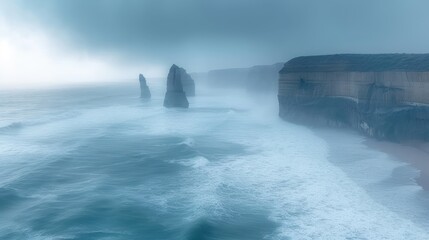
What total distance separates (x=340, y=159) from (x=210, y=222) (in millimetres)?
17862

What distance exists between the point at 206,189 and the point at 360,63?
31809 millimetres

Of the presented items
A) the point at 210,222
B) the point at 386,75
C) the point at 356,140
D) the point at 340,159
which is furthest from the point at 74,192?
the point at 386,75

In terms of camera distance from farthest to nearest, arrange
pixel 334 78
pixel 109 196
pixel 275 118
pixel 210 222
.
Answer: pixel 275 118, pixel 334 78, pixel 109 196, pixel 210 222

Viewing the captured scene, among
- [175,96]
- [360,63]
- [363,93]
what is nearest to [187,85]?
[175,96]

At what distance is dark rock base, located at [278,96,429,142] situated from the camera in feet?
124

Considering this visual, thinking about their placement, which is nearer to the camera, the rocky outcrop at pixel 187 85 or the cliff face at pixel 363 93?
the cliff face at pixel 363 93

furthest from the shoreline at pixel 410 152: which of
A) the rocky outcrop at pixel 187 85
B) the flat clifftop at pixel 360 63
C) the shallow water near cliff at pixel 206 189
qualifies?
the rocky outcrop at pixel 187 85

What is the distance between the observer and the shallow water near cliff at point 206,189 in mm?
19734

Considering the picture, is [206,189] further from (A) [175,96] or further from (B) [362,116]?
(A) [175,96]

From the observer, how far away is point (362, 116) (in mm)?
44656

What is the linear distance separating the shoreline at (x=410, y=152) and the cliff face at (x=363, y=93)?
0.97 m

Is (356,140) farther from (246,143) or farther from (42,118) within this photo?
(42,118)

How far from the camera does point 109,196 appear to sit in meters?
24.9

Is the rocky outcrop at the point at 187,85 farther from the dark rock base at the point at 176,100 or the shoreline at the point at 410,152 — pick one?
the shoreline at the point at 410,152
